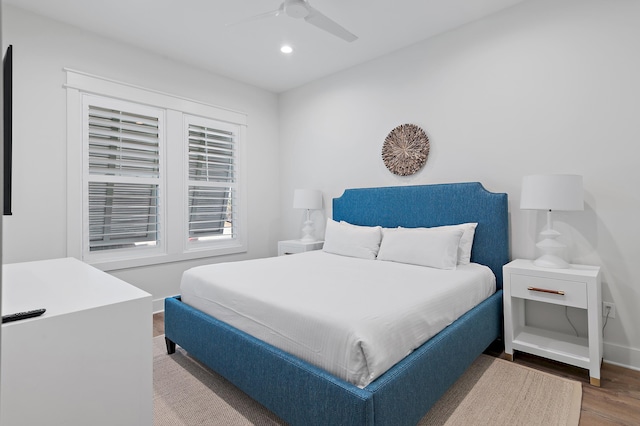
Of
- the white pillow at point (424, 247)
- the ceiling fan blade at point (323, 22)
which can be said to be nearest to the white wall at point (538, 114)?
the white pillow at point (424, 247)

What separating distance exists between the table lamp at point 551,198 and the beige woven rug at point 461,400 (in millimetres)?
821

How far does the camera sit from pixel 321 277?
246cm

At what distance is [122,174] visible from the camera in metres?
3.53

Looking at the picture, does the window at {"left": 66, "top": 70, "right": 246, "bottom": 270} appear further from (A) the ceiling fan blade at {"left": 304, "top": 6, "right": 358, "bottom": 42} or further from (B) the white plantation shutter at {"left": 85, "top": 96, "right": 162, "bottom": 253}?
(A) the ceiling fan blade at {"left": 304, "top": 6, "right": 358, "bottom": 42}

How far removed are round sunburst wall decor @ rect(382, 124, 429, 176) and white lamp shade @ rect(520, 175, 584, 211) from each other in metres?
1.19

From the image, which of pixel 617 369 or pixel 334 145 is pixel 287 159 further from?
pixel 617 369

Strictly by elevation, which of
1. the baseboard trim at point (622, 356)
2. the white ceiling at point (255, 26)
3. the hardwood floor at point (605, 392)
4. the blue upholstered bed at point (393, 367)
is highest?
the white ceiling at point (255, 26)

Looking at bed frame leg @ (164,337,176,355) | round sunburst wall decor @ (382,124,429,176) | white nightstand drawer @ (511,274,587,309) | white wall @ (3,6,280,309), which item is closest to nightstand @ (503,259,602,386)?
white nightstand drawer @ (511,274,587,309)

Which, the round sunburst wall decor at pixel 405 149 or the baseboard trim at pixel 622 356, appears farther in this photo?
the round sunburst wall decor at pixel 405 149

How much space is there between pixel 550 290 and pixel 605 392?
25.5 inches

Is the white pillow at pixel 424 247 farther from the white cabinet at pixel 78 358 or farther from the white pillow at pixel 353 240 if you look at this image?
the white cabinet at pixel 78 358

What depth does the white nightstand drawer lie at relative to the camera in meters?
2.32

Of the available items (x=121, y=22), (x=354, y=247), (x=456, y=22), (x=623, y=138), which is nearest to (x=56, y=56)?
(x=121, y=22)

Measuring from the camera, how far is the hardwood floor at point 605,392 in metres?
1.93
